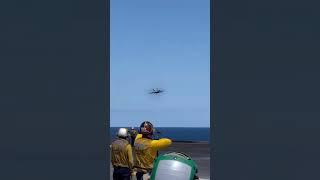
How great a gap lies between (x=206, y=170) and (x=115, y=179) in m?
9.78

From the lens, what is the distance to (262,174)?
14664 mm

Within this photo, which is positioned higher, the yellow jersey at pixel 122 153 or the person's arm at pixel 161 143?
the person's arm at pixel 161 143

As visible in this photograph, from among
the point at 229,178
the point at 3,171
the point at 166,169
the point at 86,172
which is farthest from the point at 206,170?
the point at 166,169

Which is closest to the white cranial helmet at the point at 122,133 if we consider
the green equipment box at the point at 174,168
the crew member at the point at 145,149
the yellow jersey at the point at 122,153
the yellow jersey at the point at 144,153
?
the yellow jersey at the point at 122,153

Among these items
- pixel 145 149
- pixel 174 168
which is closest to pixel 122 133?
pixel 145 149

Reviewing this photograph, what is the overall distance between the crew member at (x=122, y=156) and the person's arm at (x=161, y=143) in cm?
59

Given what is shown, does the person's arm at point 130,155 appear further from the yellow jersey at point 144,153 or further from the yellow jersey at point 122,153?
the yellow jersey at point 144,153

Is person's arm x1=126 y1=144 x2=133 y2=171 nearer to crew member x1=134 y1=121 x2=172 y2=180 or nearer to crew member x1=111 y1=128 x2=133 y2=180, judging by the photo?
crew member x1=111 y1=128 x2=133 y2=180

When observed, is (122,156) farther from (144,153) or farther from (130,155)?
(144,153)

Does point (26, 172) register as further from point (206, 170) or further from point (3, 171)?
point (206, 170)

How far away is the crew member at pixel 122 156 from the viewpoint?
1134 centimetres

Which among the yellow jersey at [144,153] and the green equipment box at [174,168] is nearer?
the green equipment box at [174,168]

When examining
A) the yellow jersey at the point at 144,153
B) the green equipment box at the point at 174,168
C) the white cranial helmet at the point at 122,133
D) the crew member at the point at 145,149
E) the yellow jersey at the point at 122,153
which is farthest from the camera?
the yellow jersey at the point at 144,153

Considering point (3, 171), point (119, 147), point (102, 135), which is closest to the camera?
point (119, 147)
